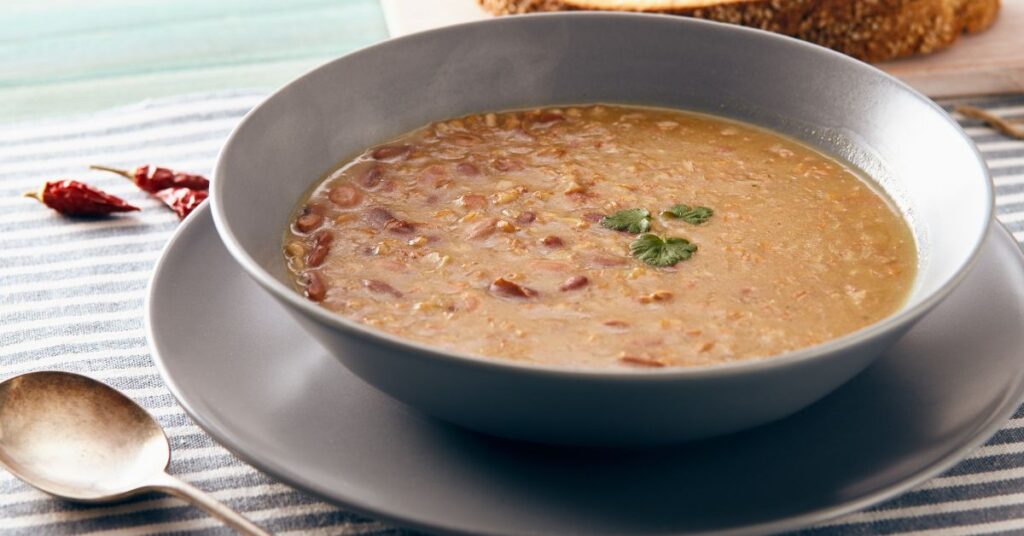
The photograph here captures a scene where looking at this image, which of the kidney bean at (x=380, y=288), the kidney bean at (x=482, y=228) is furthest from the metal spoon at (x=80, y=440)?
the kidney bean at (x=482, y=228)

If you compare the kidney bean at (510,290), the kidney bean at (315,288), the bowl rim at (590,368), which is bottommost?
the kidney bean at (315,288)

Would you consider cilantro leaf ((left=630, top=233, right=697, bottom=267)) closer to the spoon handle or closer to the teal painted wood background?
the spoon handle

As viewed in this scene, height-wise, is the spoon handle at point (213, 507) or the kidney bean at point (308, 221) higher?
the kidney bean at point (308, 221)

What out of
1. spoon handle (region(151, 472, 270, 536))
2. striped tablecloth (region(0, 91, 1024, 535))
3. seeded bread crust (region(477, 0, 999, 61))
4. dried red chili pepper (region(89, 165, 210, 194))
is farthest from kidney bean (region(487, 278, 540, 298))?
seeded bread crust (region(477, 0, 999, 61))

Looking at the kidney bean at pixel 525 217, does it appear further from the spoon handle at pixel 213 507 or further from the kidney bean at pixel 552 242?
the spoon handle at pixel 213 507

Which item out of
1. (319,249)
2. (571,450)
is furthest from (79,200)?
(571,450)

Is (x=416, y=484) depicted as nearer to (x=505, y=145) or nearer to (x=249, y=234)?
(x=249, y=234)

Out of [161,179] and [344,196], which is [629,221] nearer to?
[344,196]

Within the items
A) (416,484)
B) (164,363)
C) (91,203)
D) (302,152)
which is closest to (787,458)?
(416,484)
